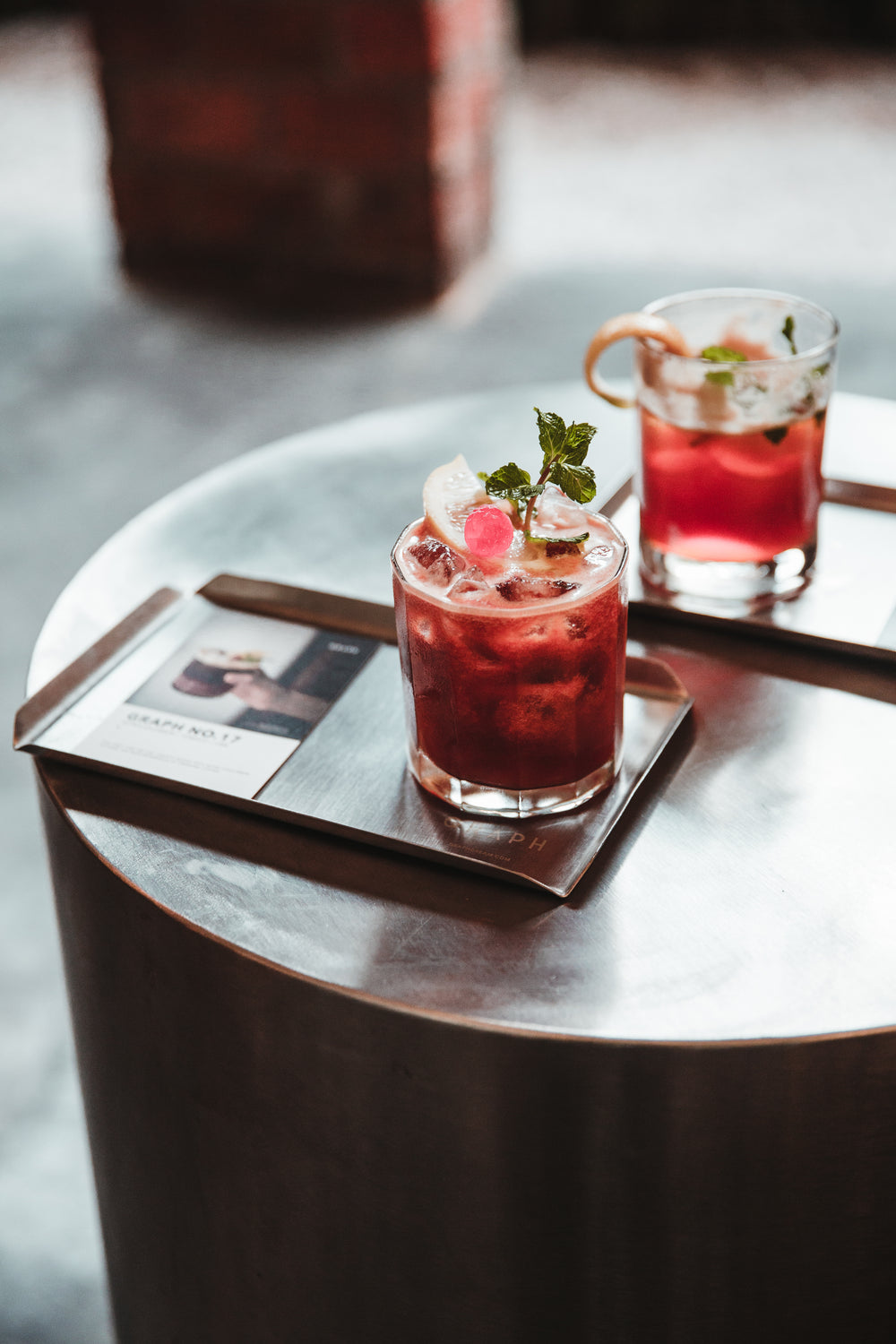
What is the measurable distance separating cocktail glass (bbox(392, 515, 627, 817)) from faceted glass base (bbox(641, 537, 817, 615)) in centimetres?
19

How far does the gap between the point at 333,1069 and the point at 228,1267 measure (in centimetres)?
21

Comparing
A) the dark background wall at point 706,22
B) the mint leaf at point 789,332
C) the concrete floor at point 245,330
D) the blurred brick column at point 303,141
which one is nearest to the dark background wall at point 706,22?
the dark background wall at point 706,22

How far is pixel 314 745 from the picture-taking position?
30.5 inches

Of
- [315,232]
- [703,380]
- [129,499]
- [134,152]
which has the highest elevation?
[703,380]

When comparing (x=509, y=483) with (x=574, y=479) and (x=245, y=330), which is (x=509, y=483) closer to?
(x=574, y=479)

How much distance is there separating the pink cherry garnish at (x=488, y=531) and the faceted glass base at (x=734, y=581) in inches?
10.1

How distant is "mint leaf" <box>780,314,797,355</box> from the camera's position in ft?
3.01

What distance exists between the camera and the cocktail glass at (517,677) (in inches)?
26.0

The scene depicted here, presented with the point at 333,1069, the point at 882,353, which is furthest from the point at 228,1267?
the point at 882,353

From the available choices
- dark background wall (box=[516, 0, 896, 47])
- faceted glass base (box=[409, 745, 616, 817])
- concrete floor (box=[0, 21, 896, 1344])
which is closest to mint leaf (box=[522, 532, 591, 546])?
faceted glass base (box=[409, 745, 616, 817])

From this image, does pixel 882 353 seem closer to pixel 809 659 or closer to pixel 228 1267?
pixel 809 659

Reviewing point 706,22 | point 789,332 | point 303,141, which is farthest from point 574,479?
point 706,22

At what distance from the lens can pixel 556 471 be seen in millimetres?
689

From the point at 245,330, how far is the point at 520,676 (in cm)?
254
